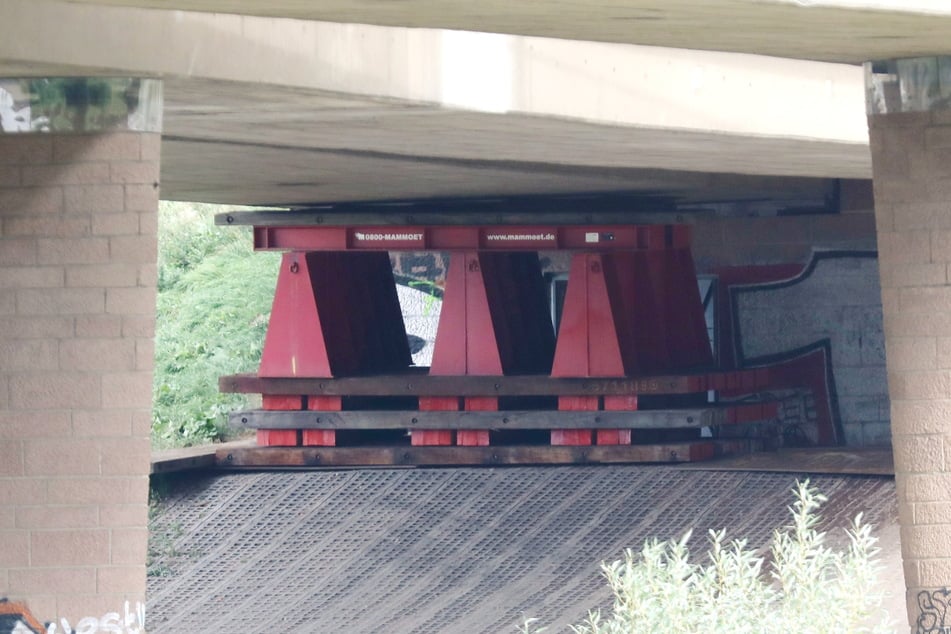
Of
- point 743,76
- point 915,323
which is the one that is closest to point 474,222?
point 743,76

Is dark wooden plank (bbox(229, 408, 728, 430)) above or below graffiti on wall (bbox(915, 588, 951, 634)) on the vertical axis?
above

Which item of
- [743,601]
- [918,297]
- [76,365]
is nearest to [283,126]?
[76,365]

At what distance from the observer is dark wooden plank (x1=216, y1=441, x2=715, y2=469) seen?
16391 millimetres

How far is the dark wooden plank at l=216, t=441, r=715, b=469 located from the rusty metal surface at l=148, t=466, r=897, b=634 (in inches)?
7.2

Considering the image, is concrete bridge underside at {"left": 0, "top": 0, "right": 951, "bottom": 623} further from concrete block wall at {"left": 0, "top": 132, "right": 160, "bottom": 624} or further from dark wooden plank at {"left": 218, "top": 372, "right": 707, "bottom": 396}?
dark wooden plank at {"left": 218, "top": 372, "right": 707, "bottom": 396}

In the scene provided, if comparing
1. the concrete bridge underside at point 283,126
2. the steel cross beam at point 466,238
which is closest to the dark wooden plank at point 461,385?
the steel cross beam at point 466,238

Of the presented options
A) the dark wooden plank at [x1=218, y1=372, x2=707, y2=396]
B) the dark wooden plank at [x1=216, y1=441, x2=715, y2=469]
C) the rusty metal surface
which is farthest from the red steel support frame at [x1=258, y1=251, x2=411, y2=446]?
the rusty metal surface

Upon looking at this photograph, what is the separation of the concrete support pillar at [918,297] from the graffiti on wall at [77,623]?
14.7 feet

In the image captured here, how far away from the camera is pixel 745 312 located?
20234mm

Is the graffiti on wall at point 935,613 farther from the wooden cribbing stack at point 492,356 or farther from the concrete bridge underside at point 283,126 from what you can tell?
the wooden cribbing stack at point 492,356

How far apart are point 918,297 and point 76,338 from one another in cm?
491

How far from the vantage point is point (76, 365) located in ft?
28.5

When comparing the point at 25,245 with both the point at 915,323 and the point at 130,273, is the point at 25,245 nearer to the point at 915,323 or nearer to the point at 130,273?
the point at 130,273

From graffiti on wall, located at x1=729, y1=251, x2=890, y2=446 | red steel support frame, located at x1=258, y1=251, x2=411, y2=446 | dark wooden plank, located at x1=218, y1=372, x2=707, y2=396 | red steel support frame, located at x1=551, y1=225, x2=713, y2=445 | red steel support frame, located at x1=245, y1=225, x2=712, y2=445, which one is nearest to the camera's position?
dark wooden plank, located at x1=218, y1=372, x2=707, y2=396
